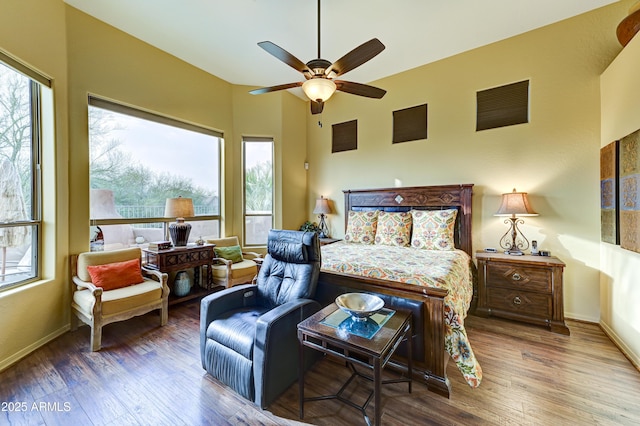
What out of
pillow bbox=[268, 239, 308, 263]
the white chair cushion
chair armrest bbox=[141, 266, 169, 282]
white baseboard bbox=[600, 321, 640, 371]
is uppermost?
pillow bbox=[268, 239, 308, 263]

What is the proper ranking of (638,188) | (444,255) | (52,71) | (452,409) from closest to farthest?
(452,409) → (638,188) → (52,71) → (444,255)

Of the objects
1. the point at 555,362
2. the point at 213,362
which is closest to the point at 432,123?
the point at 555,362

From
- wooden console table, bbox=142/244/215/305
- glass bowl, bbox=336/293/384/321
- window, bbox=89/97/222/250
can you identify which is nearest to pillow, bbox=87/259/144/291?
wooden console table, bbox=142/244/215/305

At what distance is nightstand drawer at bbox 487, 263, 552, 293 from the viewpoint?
2.87 meters

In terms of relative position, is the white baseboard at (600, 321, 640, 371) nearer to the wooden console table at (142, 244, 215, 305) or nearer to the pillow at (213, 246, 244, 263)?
the pillow at (213, 246, 244, 263)

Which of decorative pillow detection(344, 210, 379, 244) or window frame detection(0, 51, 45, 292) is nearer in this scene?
window frame detection(0, 51, 45, 292)

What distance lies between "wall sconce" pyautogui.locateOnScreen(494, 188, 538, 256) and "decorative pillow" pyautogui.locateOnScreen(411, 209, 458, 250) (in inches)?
22.6

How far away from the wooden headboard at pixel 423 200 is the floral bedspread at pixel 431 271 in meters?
0.41

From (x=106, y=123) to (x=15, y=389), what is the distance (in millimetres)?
2856

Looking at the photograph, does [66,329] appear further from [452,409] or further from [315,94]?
[452,409]

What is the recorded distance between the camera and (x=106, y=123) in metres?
3.25

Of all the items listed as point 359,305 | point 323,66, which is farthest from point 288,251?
point 323,66

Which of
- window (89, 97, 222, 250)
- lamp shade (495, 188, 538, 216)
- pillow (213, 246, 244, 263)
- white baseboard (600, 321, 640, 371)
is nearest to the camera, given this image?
white baseboard (600, 321, 640, 371)

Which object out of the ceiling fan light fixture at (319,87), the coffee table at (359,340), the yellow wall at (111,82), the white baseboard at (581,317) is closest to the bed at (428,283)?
the coffee table at (359,340)
